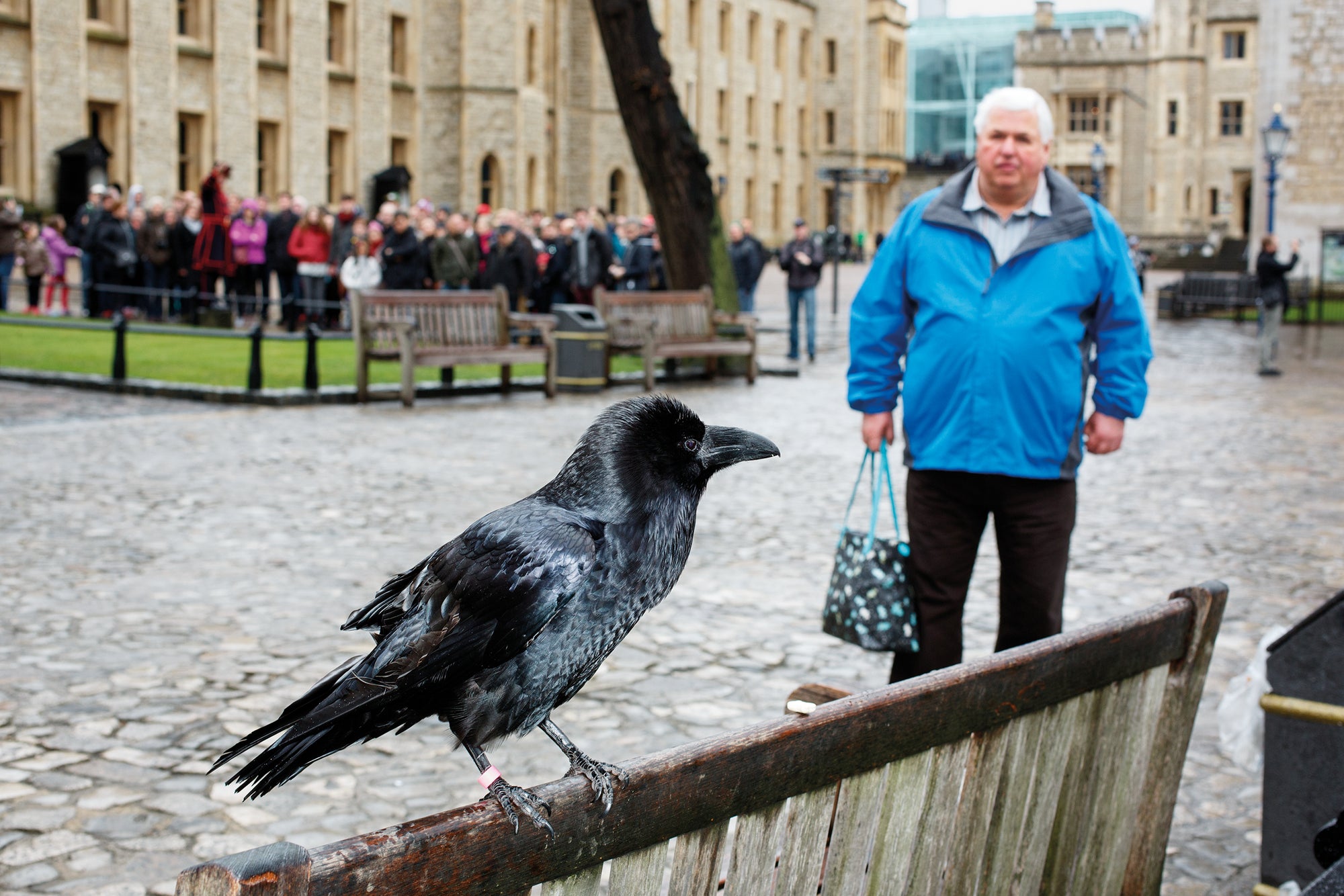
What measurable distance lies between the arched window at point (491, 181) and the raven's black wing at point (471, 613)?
47311 millimetres

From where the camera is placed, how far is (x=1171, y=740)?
127 inches

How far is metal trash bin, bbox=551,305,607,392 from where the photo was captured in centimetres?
1670

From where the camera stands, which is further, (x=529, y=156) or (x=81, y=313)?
(x=529, y=156)

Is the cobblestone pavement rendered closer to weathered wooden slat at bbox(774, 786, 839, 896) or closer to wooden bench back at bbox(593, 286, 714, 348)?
weathered wooden slat at bbox(774, 786, 839, 896)

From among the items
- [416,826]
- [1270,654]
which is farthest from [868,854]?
[1270,654]

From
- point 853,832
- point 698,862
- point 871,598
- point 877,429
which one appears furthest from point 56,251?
point 698,862

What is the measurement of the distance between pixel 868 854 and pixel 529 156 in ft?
161

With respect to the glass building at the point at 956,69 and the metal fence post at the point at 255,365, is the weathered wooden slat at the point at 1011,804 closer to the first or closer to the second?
the metal fence post at the point at 255,365

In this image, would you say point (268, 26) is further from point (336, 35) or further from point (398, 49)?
point (398, 49)

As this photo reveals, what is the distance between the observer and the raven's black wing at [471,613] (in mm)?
2014

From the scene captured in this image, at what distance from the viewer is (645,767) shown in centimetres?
192

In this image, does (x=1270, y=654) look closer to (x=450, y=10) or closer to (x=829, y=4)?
(x=450, y=10)

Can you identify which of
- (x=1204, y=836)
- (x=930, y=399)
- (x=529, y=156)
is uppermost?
(x=529, y=156)

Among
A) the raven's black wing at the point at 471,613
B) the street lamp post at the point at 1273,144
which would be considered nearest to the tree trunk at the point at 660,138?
the raven's black wing at the point at 471,613
